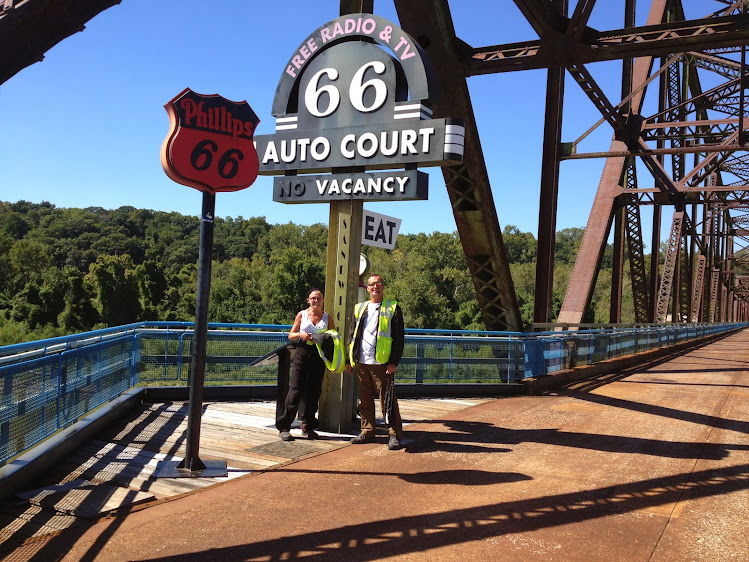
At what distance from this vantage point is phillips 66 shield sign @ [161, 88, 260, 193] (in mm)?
5227

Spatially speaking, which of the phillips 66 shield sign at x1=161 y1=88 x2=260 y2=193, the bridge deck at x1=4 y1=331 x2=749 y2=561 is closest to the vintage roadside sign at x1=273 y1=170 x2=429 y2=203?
the phillips 66 shield sign at x1=161 y1=88 x2=260 y2=193

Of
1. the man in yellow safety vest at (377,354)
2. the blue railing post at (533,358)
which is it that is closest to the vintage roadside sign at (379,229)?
the man in yellow safety vest at (377,354)

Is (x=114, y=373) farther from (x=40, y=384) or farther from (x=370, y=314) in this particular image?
(x=370, y=314)

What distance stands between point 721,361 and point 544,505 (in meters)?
18.7

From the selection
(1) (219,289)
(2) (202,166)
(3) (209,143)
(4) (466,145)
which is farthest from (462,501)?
(1) (219,289)

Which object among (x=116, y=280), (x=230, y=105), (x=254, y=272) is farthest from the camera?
(x=254, y=272)

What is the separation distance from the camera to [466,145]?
9539mm

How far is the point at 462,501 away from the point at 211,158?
3498 mm

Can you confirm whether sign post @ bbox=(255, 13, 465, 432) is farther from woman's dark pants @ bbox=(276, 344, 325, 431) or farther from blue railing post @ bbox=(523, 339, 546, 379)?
blue railing post @ bbox=(523, 339, 546, 379)

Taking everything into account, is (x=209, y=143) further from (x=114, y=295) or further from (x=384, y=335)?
(x=114, y=295)

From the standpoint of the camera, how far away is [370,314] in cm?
660

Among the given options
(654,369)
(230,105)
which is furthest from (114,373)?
(654,369)

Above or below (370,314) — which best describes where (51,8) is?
above

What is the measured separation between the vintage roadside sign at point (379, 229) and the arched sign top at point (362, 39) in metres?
1.42
